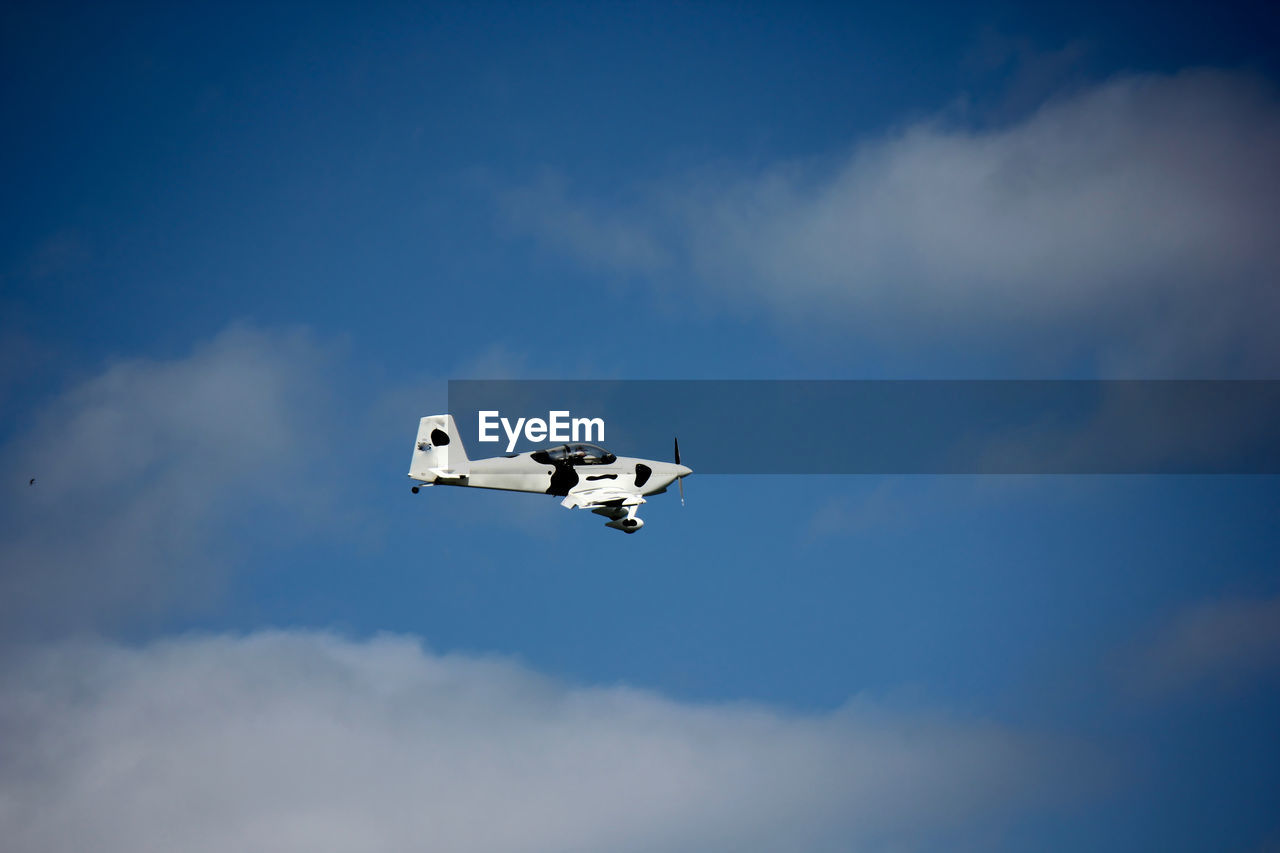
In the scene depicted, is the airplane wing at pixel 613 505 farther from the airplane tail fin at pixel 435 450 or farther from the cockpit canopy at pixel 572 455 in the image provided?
the airplane tail fin at pixel 435 450

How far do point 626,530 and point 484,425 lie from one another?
11542 millimetres

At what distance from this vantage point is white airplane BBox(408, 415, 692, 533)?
87.4 metres

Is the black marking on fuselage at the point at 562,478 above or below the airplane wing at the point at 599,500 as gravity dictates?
above

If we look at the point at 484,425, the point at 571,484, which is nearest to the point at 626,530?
the point at 571,484

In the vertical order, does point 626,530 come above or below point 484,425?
below

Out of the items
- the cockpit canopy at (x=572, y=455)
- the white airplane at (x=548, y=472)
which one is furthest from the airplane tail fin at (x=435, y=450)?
the cockpit canopy at (x=572, y=455)

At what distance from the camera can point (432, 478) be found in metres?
87.1

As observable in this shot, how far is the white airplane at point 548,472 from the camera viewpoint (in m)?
87.4

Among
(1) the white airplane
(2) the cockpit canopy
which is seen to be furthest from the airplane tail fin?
(2) the cockpit canopy

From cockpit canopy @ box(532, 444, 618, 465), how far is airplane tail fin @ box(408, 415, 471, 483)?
5.74 m

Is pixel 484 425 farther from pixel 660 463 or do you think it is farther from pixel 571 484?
pixel 660 463

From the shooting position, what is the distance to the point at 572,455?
90.6m

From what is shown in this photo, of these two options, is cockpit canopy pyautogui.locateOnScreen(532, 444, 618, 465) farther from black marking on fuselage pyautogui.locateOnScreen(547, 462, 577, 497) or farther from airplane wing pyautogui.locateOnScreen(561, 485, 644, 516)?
airplane wing pyautogui.locateOnScreen(561, 485, 644, 516)

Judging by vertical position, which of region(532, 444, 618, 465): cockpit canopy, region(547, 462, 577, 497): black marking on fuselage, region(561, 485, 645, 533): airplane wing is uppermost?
region(532, 444, 618, 465): cockpit canopy
